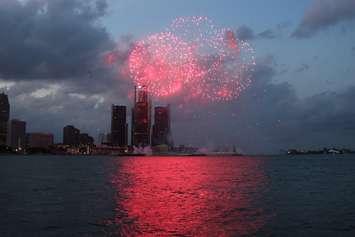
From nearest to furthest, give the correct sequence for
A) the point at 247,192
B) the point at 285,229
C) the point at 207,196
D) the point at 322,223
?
the point at 285,229 < the point at 322,223 < the point at 207,196 < the point at 247,192

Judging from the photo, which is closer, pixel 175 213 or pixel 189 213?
pixel 175 213

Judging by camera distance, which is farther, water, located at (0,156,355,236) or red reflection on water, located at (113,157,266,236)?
red reflection on water, located at (113,157,266,236)

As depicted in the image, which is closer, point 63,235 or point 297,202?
point 63,235

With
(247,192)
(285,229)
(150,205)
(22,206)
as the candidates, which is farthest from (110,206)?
(247,192)

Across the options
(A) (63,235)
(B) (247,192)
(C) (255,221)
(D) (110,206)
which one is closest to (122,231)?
(A) (63,235)

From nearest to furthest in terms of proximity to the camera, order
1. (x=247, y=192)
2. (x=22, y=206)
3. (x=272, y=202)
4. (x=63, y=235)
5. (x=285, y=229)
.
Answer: (x=63, y=235) < (x=285, y=229) < (x=22, y=206) < (x=272, y=202) < (x=247, y=192)

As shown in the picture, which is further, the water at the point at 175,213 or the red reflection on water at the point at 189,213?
the red reflection on water at the point at 189,213

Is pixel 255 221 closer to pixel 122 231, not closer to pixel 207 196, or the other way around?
pixel 122 231

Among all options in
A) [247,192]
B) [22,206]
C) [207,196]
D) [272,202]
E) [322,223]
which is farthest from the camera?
[247,192]

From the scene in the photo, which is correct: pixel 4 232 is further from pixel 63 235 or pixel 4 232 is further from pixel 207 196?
pixel 207 196
